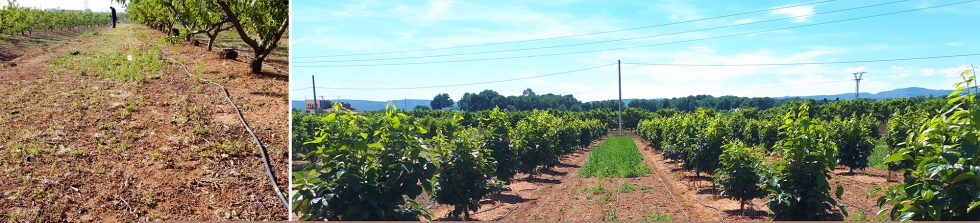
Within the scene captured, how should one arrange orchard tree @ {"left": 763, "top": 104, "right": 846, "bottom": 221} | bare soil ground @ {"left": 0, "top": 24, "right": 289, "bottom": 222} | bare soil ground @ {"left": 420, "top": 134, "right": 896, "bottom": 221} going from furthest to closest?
1. bare soil ground @ {"left": 420, "top": 134, "right": 896, "bottom": 221}
2. orchard tree @ {"left": 763, "top": 104, "right": 846, "bottom": 221}
3. bare soil ground @ {"left": 0, "top": 24, "right": 289, "bottom": 222}

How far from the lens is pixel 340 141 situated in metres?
4.05

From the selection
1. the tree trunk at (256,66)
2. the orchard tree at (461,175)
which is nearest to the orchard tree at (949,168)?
the orchard tree at (461,175)

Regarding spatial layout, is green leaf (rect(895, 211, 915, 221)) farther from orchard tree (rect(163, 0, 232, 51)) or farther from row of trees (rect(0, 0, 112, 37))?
row of trees (rect(0, 0, 112, 37))

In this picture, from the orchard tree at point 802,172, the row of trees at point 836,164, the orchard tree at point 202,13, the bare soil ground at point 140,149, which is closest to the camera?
the row of trees at point 836,164

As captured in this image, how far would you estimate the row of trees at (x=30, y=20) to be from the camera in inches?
926

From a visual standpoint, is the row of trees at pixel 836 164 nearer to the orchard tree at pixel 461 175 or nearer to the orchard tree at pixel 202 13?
the orchard tree at pixel 461 175

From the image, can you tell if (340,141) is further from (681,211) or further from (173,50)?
(173,50)

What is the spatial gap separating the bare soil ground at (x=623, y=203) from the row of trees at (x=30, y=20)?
72.9ft

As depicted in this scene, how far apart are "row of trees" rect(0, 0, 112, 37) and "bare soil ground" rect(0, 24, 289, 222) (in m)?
15.5

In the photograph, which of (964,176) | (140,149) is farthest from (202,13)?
(964,176)

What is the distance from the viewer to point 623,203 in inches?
321

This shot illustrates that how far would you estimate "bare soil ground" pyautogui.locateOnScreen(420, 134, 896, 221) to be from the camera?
7.51 m

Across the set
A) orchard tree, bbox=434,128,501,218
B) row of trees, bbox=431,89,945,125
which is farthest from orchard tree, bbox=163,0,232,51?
orchard tree, bbox=434,128,501,218


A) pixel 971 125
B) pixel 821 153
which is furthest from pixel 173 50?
pixel 971 125
